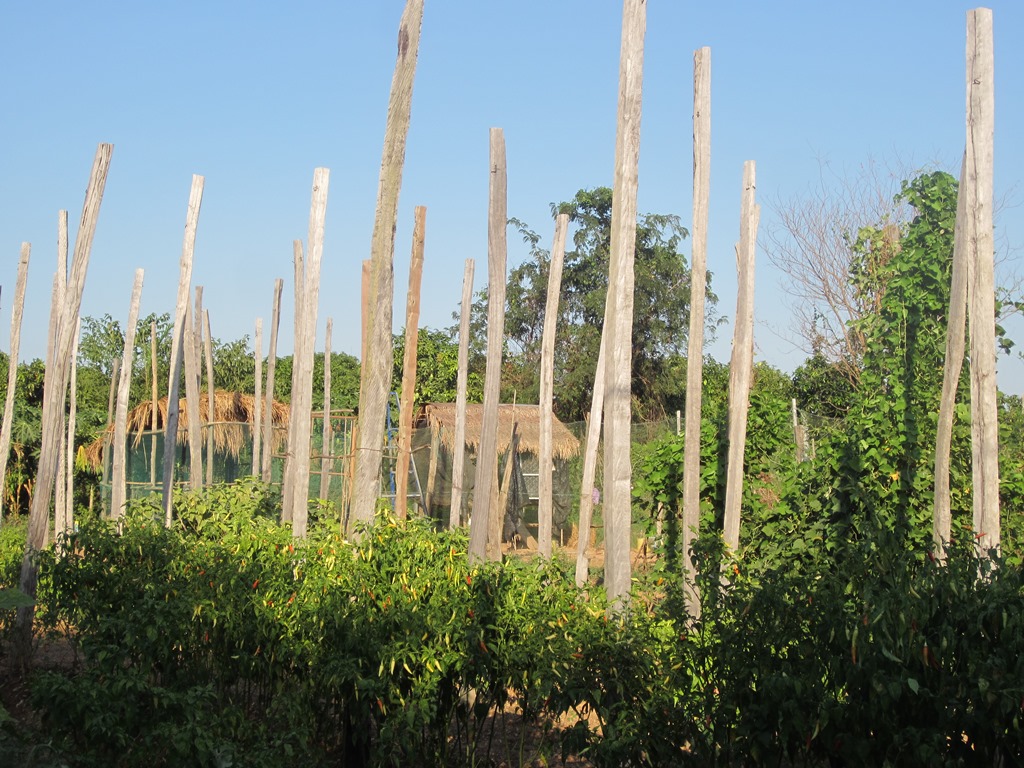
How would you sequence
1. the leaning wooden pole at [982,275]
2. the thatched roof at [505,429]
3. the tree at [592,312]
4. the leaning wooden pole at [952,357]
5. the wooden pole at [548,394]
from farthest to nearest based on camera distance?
the tree at [592,312], the thatched roof at [505,429], the wooden pole at [548,394], the leaning wooden pole at [952,357], the leaning wooden pole at [982,275]

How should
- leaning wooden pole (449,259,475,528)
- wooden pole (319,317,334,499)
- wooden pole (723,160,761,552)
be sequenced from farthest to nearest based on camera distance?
wooden pole (319,317,334,499) → leaning wooden pole (449,259,475,528) → wooden pole (723,160,761,552)

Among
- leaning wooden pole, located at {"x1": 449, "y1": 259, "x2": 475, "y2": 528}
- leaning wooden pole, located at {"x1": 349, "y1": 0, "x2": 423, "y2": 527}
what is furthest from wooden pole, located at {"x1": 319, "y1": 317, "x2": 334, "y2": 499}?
leaning wooden pole, located at {"x1": 349, "y1": 0, "x2": 423, "y2": 527}

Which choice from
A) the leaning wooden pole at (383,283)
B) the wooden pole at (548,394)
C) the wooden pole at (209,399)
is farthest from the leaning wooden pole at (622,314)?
the wooden pole at (209,399)

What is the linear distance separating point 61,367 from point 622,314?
5.05 meters

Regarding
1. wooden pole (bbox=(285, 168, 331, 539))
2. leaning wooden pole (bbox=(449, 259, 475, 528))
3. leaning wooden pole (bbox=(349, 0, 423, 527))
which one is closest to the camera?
leaning wooden pole (bbox=(349, 0, 423, 527))

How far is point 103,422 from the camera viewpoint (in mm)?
21000

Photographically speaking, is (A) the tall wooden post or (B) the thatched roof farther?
(B) the thatched roof

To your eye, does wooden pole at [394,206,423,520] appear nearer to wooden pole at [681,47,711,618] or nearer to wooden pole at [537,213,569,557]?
wooden pole at [537,213,569,557]

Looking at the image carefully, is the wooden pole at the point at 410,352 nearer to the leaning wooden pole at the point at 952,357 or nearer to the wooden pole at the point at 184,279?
the wooden pole at the point at 184,279

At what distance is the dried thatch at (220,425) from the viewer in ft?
51.2

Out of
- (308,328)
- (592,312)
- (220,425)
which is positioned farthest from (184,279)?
(592,312)

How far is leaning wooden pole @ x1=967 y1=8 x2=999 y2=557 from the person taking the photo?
5.14 m

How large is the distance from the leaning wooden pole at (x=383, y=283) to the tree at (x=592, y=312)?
1469cm

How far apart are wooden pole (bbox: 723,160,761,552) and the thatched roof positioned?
27.8 ft
